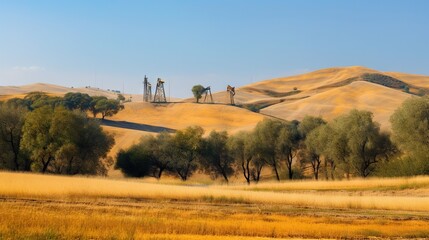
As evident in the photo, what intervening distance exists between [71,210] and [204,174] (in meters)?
68.4

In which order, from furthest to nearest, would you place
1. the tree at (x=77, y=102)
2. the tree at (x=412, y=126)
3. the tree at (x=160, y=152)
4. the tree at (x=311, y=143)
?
the tree at (x=77, y=102)
the tree at (x=160, y=152)
the tree at (x=311, y=143)
the tree at (x=412, y=126)

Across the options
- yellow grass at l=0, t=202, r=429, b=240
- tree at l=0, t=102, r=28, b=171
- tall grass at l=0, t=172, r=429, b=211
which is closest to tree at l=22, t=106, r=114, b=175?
tree at l=0, t=102, r=28, b=171

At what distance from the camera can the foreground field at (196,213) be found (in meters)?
24.8

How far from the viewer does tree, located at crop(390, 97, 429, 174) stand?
6912 centimetres

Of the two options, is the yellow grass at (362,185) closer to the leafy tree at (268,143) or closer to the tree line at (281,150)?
the tree line at (281,150)

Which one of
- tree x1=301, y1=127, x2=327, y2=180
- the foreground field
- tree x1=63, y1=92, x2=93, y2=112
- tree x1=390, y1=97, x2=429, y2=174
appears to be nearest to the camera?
the foreground field

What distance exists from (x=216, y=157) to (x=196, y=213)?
197 ft

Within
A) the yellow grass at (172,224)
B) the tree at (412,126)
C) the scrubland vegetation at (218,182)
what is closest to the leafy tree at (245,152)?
the scrubland vegetation at (218,182)

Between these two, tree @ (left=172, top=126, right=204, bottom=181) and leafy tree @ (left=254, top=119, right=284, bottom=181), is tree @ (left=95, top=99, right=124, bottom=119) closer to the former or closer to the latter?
tree @ (left=172, top=126, right=204, bottom=181)

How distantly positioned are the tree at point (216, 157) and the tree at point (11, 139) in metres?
30.1

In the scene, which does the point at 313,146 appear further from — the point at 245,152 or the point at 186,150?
the point at 186,150

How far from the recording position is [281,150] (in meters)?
88.6

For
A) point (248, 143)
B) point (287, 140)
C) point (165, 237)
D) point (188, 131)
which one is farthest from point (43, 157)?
point (165, 237)

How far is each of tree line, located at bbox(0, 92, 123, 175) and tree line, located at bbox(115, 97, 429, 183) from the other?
28.3 feet
